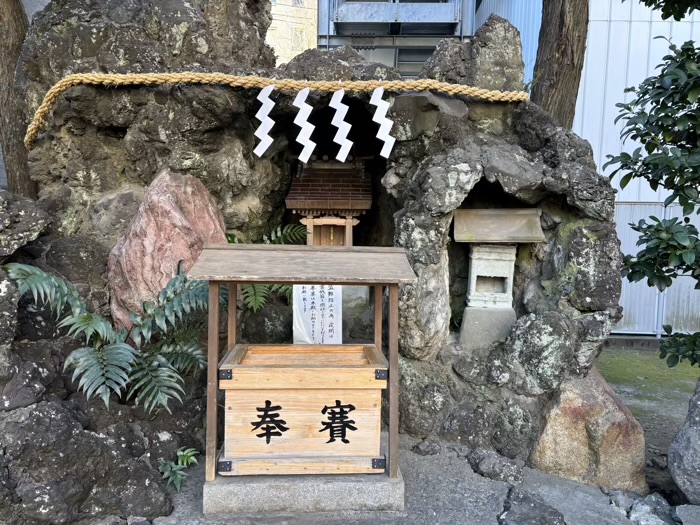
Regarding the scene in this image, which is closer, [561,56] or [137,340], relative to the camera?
[137,340]

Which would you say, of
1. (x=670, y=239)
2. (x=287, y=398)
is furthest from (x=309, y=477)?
(x=670, y=239)

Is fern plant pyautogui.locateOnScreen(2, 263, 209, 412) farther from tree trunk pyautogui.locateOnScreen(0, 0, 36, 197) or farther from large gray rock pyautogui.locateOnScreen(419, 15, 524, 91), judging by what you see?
large gray rock pyautogui.locateOnScreen(419, 15, 524, 91)

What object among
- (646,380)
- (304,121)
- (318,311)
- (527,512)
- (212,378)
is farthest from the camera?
(646,380)

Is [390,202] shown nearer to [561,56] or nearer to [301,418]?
[301,418]

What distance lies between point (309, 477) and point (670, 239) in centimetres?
347

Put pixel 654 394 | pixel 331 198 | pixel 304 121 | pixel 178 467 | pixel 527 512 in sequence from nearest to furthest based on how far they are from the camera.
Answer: pixel 527 512 < pixel 178 467 < pixel 304 121 < pixel 331 198 < pixel 654 394

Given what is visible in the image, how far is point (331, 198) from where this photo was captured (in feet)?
17.3

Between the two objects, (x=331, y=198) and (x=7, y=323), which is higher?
(x=331, y=198)

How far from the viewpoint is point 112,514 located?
3.41m

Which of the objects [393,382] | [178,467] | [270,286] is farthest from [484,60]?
[178,467]

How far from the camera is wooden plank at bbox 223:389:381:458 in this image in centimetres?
348

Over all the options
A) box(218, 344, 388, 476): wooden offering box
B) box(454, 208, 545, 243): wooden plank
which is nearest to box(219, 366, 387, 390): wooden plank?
box(218, 344, 388, 476): wooden offering box

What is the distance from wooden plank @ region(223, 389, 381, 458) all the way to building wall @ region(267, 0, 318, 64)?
426 inches

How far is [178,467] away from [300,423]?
44.4 inches
